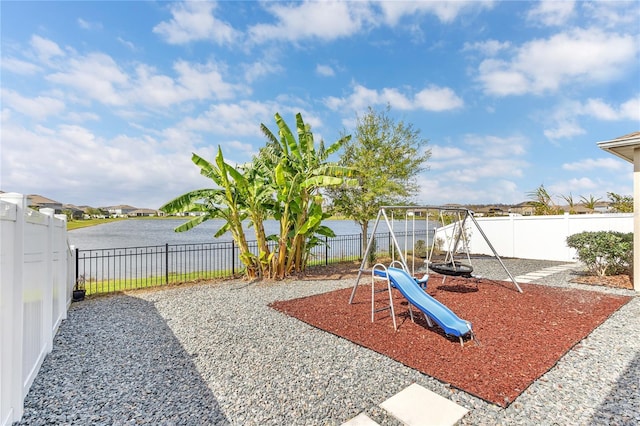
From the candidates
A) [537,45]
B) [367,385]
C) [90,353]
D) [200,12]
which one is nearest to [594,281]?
[537,45]

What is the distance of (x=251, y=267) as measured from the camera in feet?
27.9

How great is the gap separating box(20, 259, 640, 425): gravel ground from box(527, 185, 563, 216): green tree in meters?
12.1

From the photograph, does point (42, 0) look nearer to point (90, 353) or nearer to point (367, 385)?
point (90, 353)

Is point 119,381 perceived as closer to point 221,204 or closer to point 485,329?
point 485,329

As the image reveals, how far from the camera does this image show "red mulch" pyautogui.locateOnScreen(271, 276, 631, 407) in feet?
10.3

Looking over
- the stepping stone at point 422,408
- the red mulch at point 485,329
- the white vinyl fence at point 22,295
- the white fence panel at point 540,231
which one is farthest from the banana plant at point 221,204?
the white fence panel at point 540,231

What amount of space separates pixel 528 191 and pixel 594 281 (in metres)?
10.1

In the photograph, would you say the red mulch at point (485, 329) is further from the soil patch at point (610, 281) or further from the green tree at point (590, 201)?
the green tree at point (590, 201)

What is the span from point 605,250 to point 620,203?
29.9 ft

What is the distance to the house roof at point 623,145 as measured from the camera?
256 inches

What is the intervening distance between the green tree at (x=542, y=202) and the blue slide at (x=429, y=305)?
580 inches

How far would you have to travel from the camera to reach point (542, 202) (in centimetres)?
1561

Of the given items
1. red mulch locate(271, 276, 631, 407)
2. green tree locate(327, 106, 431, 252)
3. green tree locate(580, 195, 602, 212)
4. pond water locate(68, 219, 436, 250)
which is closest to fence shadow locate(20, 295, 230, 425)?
red mulch locate(271, 276, 631, 407)

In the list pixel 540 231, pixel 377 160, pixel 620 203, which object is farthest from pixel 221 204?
pixel 620 203
